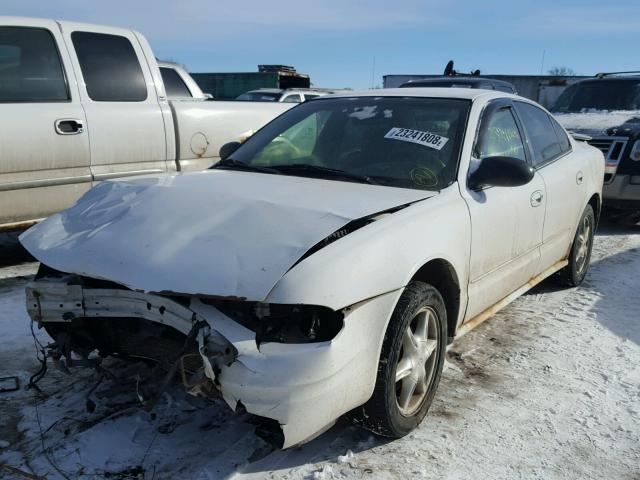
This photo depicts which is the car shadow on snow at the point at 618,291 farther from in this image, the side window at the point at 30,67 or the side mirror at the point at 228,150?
the side window at the point at 30,67

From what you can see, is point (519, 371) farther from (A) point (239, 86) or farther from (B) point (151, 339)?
(A) point (239, 86)

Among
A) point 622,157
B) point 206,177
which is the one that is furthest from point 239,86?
point 206,177

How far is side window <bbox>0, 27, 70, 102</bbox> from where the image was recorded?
492 cm

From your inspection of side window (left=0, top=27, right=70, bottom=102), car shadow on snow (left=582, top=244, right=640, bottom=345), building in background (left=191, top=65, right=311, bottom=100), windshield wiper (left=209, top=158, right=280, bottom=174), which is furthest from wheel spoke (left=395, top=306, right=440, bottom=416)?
building in background (left=191, top=65, right=311, bottom=100)

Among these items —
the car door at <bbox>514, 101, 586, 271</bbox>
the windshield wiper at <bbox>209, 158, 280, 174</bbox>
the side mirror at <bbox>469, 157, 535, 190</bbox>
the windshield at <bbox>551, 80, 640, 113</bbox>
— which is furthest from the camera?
the windshield at <bbox>551, 80, 640, 113</bbox>

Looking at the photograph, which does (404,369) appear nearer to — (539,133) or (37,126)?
(539,133)

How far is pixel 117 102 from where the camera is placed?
5.50 m

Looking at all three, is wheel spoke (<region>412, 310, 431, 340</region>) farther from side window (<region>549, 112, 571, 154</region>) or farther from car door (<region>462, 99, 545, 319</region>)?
side window (<region>549, 112, 571, 154</region>)

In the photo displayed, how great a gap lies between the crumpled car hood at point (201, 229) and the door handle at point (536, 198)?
1082mm

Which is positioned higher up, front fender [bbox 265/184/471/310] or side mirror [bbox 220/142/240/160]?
side mirror [bbox 220/142/240/160]

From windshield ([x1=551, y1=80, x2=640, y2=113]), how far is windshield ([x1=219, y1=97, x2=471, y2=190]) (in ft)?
20.5

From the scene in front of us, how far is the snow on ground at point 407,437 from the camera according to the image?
8.50 ft

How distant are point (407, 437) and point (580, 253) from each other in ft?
9.98

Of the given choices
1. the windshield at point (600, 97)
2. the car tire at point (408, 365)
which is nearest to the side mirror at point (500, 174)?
the car tire at point (408, 365)
